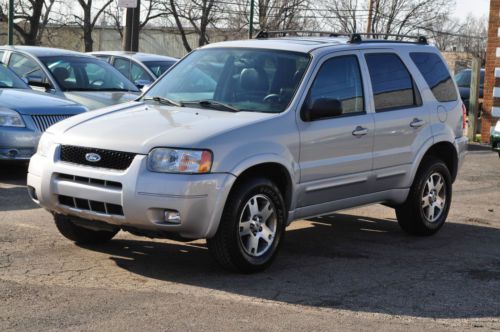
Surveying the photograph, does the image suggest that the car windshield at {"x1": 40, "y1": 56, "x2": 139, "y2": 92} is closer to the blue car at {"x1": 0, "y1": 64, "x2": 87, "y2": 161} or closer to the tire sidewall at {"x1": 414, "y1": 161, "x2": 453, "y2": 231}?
the blue car at {"x1": 0, "y1": 64, "x2": 87, "y2": 161}

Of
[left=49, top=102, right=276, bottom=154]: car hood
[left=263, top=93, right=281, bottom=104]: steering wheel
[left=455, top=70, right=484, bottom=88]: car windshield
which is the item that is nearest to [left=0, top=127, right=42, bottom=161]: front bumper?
[left=49, top=102, right=276, bottom=154]: car hood

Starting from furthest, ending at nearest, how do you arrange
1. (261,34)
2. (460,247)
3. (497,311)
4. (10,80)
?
(10,80) < (261,34) < (460,247) < (497,311)

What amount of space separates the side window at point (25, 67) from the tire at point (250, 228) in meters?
7.07

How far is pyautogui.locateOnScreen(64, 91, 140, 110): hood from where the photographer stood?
41.2 ft

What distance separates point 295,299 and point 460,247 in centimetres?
264

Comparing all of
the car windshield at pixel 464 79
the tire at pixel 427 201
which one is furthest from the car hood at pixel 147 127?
the car windshield at pixel 464 79

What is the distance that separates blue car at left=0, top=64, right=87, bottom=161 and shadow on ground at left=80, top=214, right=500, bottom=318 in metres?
3.42

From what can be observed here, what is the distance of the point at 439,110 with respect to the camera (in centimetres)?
846

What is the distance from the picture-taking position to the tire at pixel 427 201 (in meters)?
8.23

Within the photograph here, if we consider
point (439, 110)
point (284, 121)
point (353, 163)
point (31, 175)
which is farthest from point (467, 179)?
point (31, 175)

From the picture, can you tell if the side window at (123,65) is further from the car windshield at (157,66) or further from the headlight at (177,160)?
the headlight at (177,160)

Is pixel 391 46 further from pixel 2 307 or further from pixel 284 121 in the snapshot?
pixel 2 307

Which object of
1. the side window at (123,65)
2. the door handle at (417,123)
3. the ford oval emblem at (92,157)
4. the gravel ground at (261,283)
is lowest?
the gravel ground at (261,283)

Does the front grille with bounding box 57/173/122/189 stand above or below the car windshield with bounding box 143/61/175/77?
below
